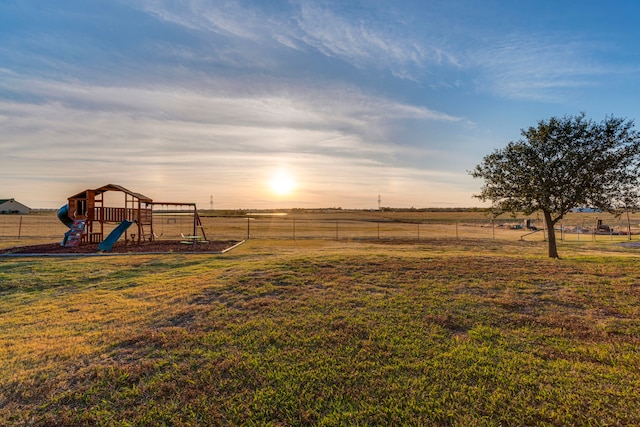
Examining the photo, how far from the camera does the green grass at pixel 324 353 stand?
3160mm

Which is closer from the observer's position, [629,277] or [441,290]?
[441,290]

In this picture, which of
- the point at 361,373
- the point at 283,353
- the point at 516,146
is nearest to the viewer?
the point at 361,373

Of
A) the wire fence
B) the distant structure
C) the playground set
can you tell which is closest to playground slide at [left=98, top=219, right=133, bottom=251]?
the playground set

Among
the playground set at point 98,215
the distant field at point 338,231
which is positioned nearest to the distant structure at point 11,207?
the distant field at point 338,231

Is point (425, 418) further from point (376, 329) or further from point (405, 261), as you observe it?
point (405, 261)

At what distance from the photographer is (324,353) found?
4316mm

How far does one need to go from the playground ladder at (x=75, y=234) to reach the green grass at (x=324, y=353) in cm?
1281

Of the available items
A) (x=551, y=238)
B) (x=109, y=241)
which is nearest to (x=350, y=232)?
(x=551, y=238)

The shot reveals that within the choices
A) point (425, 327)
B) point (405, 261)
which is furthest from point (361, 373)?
point (405, 261)

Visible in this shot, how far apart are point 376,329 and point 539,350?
2261 mm

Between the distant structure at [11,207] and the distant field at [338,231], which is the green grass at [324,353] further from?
the distant structure at [11,207]

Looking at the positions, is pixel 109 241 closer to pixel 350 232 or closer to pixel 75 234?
pixel 75 234

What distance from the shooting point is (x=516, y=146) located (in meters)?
15.2

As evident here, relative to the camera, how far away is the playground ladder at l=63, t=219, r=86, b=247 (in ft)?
63.1
